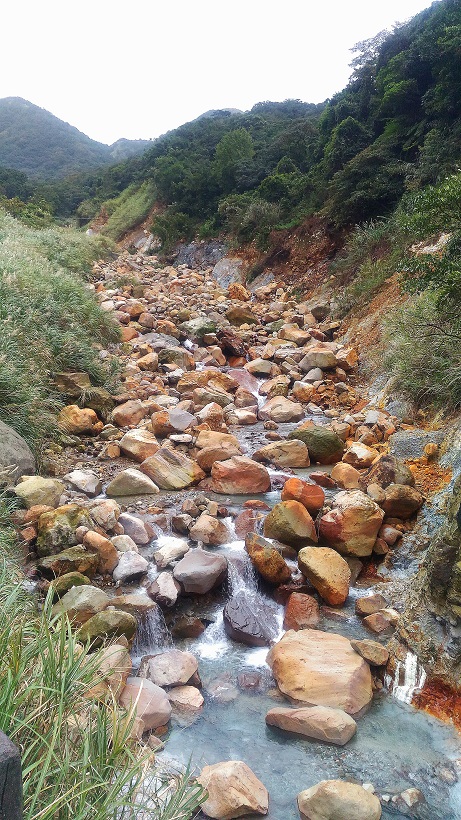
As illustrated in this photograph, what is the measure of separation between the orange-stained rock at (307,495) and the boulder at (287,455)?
1150 mm

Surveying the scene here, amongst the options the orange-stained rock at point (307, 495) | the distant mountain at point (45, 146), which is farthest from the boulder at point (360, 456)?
the distant mountain at point (45, 146)

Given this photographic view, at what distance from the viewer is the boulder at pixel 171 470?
5609 mm

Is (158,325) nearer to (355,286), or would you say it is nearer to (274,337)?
(274,337)

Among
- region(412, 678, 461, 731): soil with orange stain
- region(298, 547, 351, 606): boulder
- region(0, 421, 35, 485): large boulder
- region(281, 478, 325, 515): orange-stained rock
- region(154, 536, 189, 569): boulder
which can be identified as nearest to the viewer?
region(412, 678, 461, 731): soil with orange stain

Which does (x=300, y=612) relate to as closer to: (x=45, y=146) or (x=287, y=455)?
(x=287, y=455)

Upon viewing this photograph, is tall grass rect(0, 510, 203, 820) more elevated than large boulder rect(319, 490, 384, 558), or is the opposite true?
tall grass rect(0, 510, 203, 820)

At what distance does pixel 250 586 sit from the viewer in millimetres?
4195

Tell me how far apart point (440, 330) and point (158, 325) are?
22.0 ft

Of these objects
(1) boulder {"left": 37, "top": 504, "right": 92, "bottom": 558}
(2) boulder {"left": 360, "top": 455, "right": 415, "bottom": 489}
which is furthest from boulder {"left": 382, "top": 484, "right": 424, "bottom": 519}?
(1) boulder {"left": 37, "top": 504, "right": 92, "bottom": 558}

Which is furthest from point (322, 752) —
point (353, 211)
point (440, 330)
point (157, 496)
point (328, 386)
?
point (353, 211)

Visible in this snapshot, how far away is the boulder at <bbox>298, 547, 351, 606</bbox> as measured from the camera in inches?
156

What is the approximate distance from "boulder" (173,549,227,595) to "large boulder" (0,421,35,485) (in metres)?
1.63

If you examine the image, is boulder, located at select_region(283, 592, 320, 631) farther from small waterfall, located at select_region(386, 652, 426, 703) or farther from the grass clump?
the grass clump

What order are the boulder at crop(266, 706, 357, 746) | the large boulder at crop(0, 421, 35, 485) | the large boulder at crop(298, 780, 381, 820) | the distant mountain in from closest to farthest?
the large boulder at crop(298, 780, 381, 820), the boulder at crop(266, 706, 357, 746), the large boulder at crop(0, 421, 35, 485), the distant mountain
